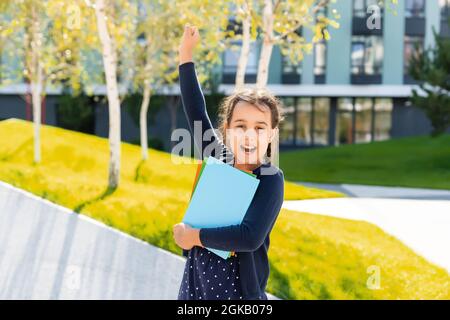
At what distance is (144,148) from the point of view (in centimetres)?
1766

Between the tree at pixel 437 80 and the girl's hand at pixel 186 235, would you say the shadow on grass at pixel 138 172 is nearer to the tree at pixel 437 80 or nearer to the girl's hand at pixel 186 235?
the tree at pixel 437 80

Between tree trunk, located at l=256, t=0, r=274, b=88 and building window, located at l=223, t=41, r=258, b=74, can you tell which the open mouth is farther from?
building window, located at l=223, t=41, r=258, b=74

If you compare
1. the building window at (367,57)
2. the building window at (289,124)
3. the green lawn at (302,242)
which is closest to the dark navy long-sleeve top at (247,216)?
the green lawn at (302,242)

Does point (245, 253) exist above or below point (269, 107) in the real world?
below

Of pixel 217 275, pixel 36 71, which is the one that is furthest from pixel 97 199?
pixel 36 71

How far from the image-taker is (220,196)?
2.29 metres

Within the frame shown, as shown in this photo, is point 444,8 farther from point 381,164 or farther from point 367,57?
point 381,164

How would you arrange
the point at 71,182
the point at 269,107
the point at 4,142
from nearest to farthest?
the point at 269,107
the point at 71,182
the point at 4,142

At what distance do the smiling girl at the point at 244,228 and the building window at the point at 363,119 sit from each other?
3062 cm

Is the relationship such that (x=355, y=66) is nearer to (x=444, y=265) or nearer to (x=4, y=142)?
(x=4, y=142)

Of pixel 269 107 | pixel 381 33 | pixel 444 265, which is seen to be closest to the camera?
pixel 269 107

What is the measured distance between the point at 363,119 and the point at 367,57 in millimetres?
3331

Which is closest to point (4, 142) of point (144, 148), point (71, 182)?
point (144, 148)

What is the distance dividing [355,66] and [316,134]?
4204mm
